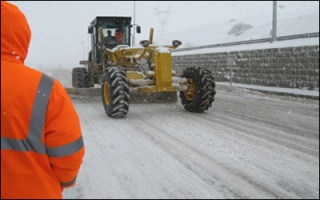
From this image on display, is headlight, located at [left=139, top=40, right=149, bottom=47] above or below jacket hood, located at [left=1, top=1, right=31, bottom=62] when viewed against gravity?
above

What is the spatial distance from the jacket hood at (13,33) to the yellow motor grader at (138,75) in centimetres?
497

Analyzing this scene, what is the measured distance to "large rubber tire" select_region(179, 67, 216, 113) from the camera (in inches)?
297

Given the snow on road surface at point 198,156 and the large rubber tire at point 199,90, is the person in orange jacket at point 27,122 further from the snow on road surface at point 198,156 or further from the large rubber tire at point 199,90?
the large rubber tire at point 199,90

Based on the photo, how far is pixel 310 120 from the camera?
748cm

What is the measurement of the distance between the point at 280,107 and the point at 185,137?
4.79 metres

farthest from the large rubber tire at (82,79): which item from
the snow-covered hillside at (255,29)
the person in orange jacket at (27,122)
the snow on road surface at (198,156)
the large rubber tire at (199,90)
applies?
→ the person in orange jacket at (27,122)

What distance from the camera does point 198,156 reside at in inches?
181

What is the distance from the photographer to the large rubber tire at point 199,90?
7555 mm

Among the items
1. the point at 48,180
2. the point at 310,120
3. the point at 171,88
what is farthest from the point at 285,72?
the point at 48,180

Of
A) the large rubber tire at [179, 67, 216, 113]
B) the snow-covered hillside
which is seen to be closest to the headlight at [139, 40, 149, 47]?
the large rubber tire at [179, 67, 216, 113]

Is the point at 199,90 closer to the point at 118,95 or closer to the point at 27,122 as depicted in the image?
the point at 118,95

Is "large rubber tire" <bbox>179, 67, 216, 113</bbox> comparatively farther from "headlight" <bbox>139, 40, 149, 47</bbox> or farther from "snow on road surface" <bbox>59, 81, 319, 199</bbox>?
"headlight" <bbox>139, 40, 149, 47</bbox>

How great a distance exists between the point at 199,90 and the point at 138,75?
1493 mm

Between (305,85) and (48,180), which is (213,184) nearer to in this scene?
(48,180)
